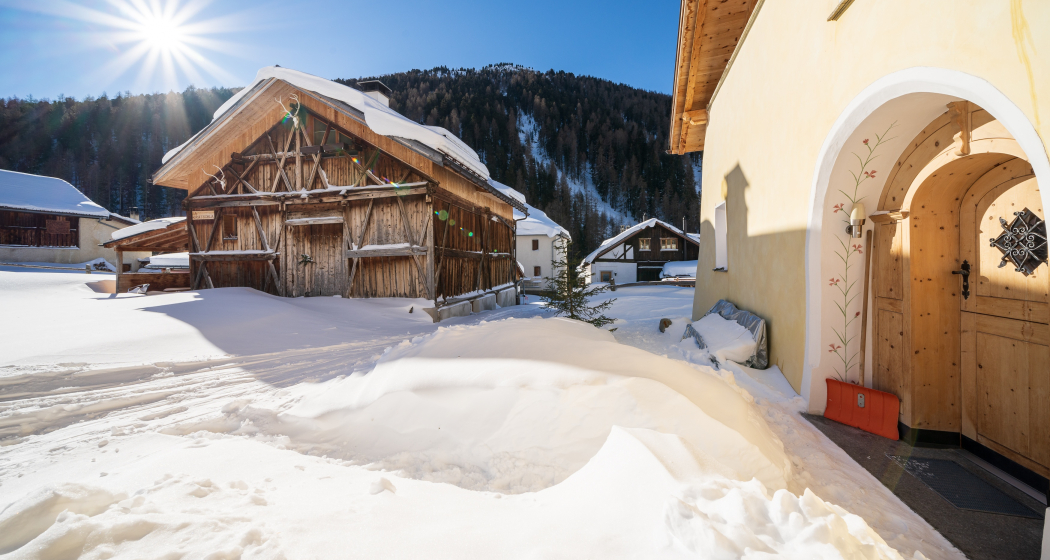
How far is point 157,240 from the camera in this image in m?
12.7

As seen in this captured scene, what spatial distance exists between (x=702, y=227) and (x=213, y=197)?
45.2 ft

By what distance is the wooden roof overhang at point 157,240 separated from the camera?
12.0m

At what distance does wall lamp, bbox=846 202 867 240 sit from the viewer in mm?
3475

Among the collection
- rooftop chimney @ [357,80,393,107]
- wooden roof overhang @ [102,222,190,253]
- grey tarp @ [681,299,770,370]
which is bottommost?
grey tarp @ [681,299,770,370]

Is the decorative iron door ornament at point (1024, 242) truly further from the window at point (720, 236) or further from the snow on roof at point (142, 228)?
the snow on roof at point (142, 228)

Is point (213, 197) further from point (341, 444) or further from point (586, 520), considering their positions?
point (586, 520)

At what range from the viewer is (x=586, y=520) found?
164 centimetres

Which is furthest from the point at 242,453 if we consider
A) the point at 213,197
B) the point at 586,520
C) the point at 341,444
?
the point at 213,197

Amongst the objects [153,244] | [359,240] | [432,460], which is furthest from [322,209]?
[432,460]

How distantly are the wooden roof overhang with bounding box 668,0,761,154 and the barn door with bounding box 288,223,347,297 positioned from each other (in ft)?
30.6

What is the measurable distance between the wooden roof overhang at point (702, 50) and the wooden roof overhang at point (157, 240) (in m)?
14.6

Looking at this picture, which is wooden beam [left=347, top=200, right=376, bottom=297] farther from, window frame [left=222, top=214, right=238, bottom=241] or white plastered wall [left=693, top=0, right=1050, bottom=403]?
white plastered wall [left=693, top=0, right=1050, bottom=403]

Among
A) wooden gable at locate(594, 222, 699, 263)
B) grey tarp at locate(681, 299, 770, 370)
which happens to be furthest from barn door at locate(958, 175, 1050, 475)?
wooden gable at locate(594, 222, 699, 263)

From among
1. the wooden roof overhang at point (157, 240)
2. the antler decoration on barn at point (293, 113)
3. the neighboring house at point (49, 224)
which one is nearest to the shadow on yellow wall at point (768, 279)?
the antler decoration on barn at point (293, 113)
